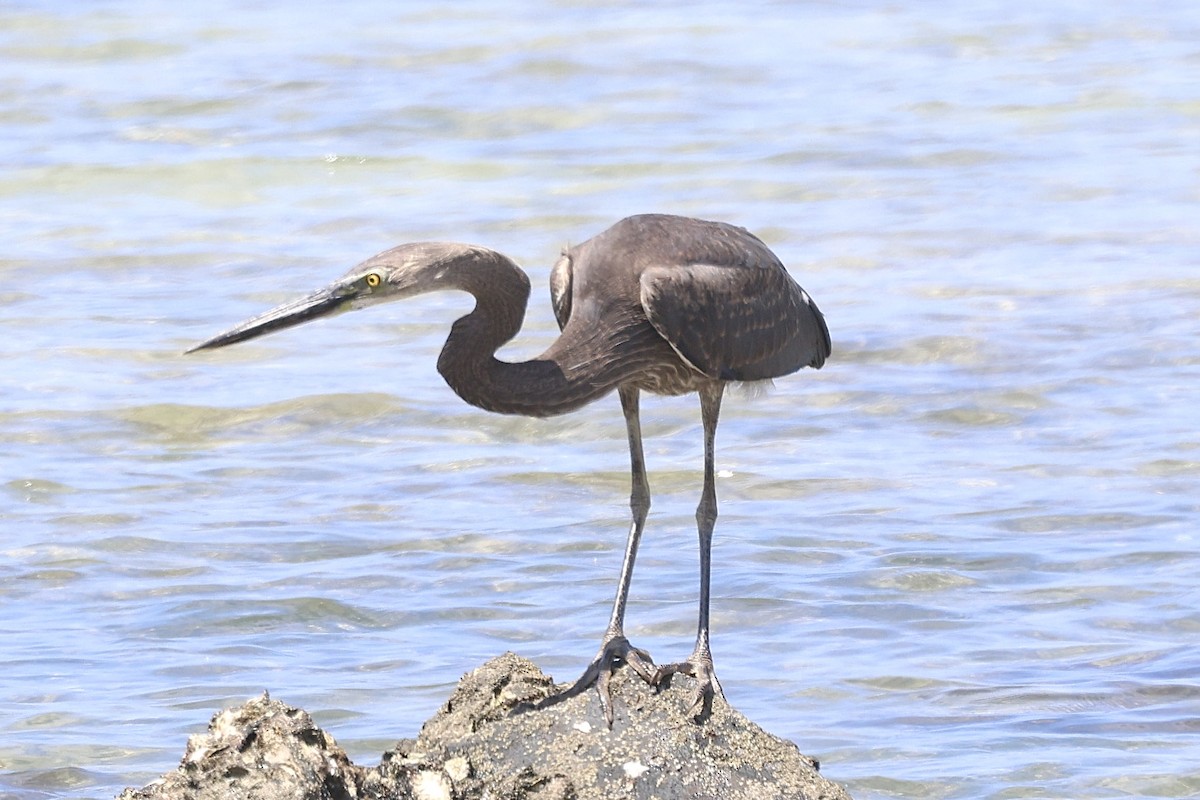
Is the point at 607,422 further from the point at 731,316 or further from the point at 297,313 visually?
the point at 297,313

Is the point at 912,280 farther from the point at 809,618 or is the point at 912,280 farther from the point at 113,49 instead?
the point at 113,49

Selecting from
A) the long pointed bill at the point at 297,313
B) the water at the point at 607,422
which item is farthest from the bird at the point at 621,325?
the water at the point at 607,422

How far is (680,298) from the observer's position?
6.28m

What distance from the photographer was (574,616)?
8219 millimetres

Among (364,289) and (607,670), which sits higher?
(364,289)

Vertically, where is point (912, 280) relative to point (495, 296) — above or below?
below

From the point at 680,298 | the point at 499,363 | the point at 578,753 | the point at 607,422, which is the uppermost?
the point at 680,298

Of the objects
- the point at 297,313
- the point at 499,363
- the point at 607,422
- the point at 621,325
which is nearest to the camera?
the point at 297,313

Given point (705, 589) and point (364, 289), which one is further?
point (705, 589)

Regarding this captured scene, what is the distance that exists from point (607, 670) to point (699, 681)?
254 millimetres

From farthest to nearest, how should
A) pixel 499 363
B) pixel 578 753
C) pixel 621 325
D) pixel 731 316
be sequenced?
pixel 731 316
pixel 621 325
pixel 499 363
pixel 578 753

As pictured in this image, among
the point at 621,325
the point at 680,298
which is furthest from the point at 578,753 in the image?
the point at 680,298

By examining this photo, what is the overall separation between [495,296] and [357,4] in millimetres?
18399

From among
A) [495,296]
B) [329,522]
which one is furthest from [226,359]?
[495,296]
